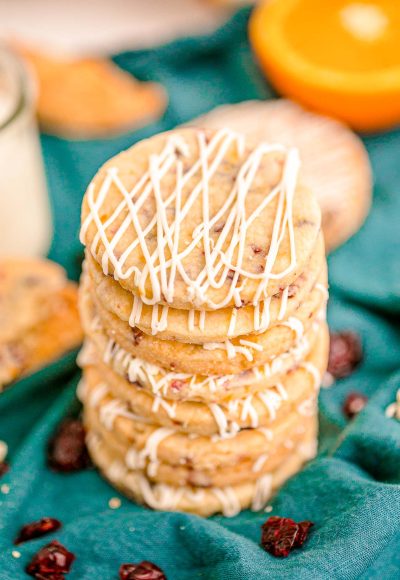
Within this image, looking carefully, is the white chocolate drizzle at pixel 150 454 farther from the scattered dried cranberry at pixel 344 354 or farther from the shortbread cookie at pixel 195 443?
the scattered dried cranberry at pixel 344 354

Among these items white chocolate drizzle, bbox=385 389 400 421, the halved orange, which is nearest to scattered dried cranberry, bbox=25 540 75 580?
white chocolate drizzle, bbox=385 389 400 421

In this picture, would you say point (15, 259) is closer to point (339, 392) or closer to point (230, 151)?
point (230, 151)

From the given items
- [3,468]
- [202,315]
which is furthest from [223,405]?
[3,468]

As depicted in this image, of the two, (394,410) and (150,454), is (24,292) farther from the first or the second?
(394,410)

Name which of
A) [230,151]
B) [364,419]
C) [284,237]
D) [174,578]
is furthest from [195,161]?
[174,578]

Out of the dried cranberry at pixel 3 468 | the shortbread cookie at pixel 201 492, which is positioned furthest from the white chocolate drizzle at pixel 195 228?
the dried cranberry at pixel 3 468

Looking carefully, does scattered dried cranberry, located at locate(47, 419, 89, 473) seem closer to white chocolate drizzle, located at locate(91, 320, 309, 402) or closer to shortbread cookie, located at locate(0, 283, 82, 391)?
shortbread cookie, located at locate(0, 283, 82, 391)

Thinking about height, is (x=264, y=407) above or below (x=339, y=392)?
above
